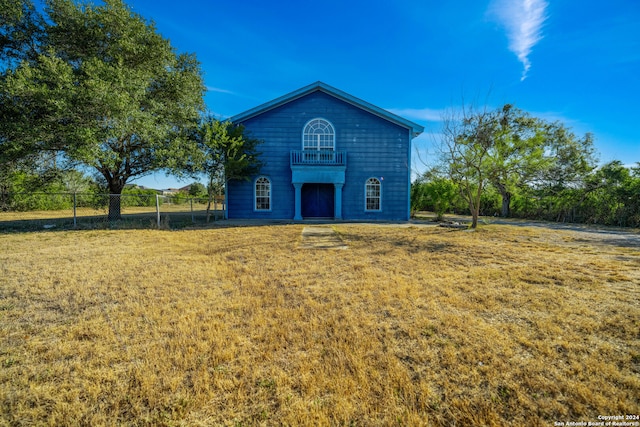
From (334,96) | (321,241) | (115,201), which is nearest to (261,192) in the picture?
(334,96)

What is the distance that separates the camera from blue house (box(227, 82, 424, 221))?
13.8 m

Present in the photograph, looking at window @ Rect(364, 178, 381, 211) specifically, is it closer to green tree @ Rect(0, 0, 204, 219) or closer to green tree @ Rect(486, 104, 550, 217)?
green tree @ Rect(486, 104, 550, 217)

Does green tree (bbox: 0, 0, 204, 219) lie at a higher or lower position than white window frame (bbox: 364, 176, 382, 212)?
higher

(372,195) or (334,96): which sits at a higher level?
(334,96)

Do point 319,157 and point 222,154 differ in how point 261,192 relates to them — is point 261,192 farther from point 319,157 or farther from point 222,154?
point 319,157

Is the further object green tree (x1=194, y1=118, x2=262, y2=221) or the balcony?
the balcony

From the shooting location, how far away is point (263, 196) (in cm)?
1420

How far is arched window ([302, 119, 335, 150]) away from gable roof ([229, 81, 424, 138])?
160cm

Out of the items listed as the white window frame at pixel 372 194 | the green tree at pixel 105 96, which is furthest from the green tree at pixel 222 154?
the white window frame at pixel 372 194

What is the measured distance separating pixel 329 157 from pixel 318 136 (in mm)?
1384

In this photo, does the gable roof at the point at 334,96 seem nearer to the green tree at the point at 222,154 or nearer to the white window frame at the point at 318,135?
the green tree at the point at 222,154

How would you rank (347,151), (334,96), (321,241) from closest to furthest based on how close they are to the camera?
(321,241)
(334,96)
(347,151)

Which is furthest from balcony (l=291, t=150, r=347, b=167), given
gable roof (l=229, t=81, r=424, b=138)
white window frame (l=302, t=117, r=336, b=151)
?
gable roof (l=229, t=81, r=424, b=138)

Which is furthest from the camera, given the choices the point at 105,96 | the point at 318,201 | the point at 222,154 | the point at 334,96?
the point at 318,201
